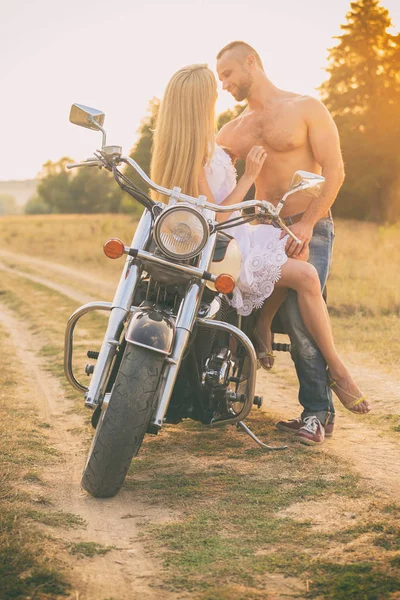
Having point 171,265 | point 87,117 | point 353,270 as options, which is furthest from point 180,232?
point 353,270

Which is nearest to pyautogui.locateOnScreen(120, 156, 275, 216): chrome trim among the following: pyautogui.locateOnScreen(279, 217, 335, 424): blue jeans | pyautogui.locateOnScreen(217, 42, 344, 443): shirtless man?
pyautogui.locateOnScreen(217, 42, 344, 443): shirtless man

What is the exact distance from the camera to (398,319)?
10.2 m

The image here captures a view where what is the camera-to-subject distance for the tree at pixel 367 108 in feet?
117

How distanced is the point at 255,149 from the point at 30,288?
10.8m

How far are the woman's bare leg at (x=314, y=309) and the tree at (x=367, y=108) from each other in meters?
31.2

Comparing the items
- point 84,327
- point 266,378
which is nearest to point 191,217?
point 266,378

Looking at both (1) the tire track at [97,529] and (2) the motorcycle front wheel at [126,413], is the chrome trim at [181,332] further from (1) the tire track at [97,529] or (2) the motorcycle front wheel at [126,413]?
(1) the tire track at [97,529]

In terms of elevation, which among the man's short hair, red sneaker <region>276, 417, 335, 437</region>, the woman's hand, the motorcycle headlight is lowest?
red sneaker <region>276, 417, 335, 437</region>

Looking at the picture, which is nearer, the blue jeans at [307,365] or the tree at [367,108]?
the blue jeans at [307,365]

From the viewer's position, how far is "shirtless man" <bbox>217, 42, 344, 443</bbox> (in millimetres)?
4930

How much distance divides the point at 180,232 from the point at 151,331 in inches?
18.3

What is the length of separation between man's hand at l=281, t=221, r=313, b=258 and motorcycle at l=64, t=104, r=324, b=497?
69 centimetres

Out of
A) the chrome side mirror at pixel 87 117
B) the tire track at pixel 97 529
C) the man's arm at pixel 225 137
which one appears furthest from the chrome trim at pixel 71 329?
the man's arm at pixel 225 137

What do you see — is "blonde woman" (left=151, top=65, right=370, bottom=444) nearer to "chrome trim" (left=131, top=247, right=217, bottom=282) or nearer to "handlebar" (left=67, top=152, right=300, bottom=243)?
"handlebar" (left=67, top=152, right=300, bottom=243)
